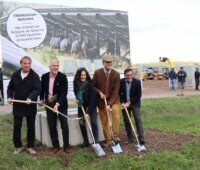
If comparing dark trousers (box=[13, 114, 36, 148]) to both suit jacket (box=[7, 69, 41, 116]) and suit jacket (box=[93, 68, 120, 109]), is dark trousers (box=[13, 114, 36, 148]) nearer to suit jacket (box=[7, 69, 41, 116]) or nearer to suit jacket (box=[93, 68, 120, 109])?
suit jacket (box=[7, 69, 41, 116])

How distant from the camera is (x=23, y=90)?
8.23 m

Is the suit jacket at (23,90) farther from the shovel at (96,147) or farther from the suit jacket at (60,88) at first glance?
the shovel at (96,147)

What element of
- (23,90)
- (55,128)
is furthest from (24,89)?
(55,128)

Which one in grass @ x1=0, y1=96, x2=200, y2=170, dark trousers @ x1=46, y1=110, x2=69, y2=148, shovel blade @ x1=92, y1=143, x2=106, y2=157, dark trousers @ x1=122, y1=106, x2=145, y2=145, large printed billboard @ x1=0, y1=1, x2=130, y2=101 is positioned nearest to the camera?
grass @ x1=0, y1=96, x2=200, y2=170

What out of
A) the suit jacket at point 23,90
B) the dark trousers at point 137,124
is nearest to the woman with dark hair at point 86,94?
the dark trousers at point 137,124

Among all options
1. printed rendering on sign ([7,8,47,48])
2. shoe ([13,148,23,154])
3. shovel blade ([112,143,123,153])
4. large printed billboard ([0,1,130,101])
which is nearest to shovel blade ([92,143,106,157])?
shovel blade ([112,143,123,153])

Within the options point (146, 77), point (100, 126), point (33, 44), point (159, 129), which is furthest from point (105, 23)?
point (146, 77)

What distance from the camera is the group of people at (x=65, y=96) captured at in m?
8.27

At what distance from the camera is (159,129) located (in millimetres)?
11789

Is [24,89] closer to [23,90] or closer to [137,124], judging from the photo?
[23,90]

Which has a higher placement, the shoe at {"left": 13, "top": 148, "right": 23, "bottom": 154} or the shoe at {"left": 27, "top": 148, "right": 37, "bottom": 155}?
the shoe at {"left": 13, "top": 148, "right": 23, "bottom": 154}

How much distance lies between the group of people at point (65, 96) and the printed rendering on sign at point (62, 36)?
14.3 metres

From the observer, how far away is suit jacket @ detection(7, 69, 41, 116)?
27.0ft

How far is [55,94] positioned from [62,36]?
1724 centimetres
